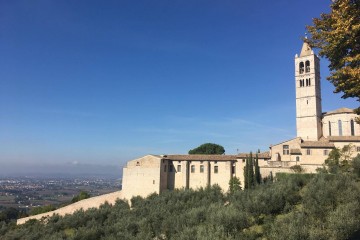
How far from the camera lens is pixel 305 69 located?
4719 cm

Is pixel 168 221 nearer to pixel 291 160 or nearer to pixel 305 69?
pixel 291 160

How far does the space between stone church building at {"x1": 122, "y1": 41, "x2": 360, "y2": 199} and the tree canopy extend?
26.7 m

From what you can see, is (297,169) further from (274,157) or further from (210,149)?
(210,149)

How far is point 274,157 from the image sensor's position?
126 feet

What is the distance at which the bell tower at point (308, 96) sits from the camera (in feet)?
146

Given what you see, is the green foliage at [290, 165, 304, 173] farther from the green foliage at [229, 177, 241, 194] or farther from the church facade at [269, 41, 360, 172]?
the green foliage at [229, 177, 241, 194]

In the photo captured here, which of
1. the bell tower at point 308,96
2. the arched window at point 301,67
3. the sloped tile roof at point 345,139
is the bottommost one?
the sloped tile roof at point 345,139

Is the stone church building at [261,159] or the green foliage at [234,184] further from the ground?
the stone church building at [261,159]

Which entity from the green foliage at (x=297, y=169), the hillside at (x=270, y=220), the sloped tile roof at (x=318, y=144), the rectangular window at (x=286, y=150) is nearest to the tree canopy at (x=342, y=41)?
the hillside at (x=270, y=220)

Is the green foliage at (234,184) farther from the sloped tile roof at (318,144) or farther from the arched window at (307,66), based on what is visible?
the arched window at (307,66)

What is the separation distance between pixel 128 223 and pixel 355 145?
28086mm

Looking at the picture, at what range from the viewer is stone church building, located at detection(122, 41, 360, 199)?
122 ft

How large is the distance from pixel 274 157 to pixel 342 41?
3006 cm

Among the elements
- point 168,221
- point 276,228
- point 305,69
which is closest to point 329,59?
point 276,228
